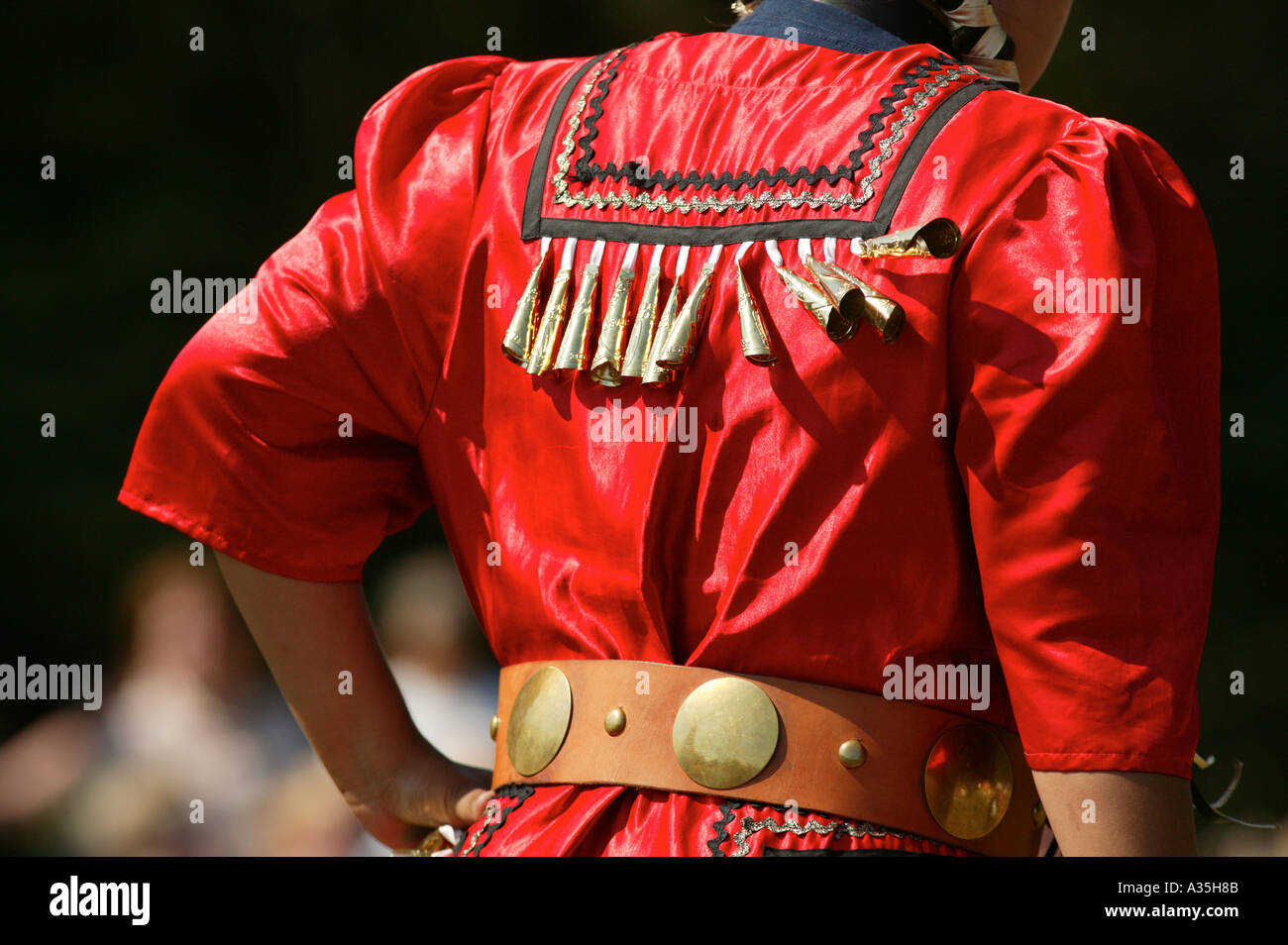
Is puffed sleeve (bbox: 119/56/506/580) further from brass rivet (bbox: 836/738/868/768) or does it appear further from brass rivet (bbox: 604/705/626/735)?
brass rivet (bbox: 836/738/868/768)

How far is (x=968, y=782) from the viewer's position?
A: 100 cm

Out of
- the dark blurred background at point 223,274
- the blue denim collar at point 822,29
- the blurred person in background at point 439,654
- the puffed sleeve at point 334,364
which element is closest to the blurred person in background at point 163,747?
the dark blurred background at point 223,274

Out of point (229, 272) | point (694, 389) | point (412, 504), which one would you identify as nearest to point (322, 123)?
point (229, 272)

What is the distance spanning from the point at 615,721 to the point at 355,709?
365 mm

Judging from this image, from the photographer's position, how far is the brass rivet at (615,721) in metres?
1.01

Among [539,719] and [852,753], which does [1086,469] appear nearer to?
[852,753]

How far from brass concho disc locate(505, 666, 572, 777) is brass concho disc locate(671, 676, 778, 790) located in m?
0.09

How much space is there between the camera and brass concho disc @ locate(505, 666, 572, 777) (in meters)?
1.03

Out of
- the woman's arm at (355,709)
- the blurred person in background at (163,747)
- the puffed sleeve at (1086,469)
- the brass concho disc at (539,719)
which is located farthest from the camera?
the blurred person in background at (163,747)

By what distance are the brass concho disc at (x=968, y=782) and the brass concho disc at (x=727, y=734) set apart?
0.10 m

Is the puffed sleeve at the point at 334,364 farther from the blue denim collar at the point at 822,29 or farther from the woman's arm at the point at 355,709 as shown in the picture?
the blue denim collar at the point at 822,29

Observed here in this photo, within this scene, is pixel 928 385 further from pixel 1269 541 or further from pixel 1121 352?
pixel 1269 541

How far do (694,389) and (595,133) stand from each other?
0.20 m

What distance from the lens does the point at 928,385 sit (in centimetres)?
96
